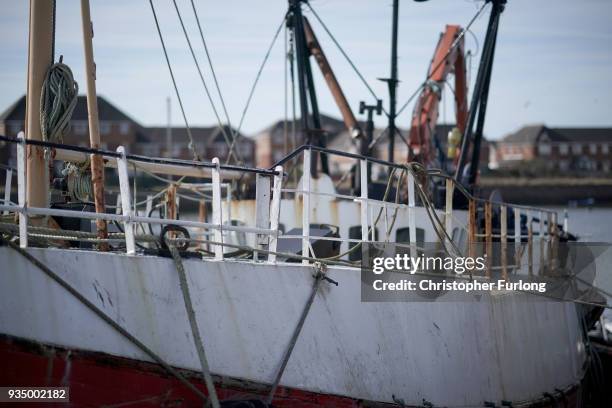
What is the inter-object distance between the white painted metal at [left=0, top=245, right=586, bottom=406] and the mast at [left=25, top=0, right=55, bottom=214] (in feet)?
2.68

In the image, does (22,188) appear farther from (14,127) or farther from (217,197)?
(14,127)

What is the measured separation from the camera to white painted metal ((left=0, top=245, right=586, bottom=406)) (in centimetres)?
667

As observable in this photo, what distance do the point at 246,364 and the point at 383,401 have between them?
5.10 ft

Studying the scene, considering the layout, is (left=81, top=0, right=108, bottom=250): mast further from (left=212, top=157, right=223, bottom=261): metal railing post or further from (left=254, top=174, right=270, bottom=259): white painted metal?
(left=254, top=174, right=270, bottom=259): white painted metal

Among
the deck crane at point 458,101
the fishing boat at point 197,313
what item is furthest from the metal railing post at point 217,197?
the deck crane at point 458,101

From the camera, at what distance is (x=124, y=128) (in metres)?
78.4

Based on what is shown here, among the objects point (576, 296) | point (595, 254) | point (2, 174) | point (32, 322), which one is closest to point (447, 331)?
point (32, 322)

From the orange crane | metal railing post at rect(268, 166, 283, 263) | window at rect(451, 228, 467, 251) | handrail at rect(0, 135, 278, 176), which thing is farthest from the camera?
the orange crane

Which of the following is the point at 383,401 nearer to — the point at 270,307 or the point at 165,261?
the point at 270,307

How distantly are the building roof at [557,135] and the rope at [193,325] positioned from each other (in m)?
98.5

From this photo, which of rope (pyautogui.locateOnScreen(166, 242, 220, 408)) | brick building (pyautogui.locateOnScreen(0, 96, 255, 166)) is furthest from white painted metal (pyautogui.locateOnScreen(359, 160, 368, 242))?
brick building (pyautogui.locateOnScreen(0, 96, 255, 166))

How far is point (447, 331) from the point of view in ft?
27.3

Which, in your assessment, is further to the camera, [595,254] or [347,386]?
[595,254]

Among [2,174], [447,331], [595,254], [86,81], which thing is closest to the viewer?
[86,81]
